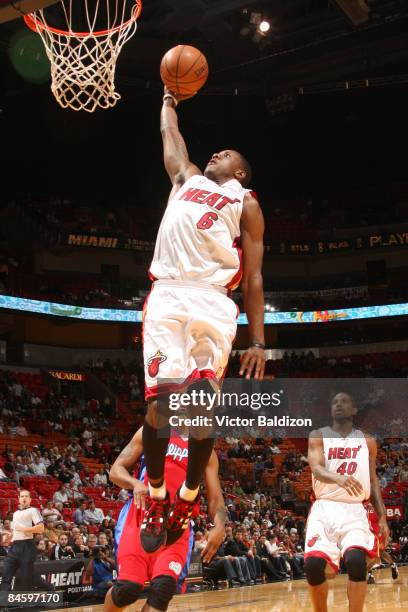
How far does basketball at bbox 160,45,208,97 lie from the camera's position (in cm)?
415

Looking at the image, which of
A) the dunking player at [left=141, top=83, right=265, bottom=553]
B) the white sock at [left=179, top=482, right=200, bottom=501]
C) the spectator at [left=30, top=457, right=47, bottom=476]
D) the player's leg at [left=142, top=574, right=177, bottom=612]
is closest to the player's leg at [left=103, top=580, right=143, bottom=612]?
the player's leg at [left=142, top=574, right=177, bottom=612]

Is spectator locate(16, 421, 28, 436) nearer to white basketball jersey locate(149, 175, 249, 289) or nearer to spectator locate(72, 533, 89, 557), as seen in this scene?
spectator locate(72, 533, 89, 557)

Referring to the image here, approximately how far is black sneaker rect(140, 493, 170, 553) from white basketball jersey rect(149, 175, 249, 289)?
107cm

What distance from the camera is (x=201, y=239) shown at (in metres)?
3.67

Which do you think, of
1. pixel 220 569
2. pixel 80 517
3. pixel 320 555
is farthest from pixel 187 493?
pixel 220 569

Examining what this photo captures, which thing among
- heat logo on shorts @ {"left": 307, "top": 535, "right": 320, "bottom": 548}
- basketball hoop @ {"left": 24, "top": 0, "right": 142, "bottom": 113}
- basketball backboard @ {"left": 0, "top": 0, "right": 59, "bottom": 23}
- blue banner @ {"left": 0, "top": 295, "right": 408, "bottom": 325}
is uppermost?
blue banner @ {"left": 0, "top": 295, "right": 408, "bottom": 325}

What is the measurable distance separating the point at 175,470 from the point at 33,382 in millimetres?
18924

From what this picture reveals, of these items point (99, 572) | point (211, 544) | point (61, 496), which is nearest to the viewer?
point (211, 544)

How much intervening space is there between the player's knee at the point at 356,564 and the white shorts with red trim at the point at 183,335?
280 cm

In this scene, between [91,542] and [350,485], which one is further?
[91,542]

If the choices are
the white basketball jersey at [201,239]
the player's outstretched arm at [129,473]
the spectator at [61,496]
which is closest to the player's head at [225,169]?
the white basketball jersey at [201,239]

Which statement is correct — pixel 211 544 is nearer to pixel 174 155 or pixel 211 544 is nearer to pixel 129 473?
pixel 129 473

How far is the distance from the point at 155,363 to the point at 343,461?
10.7 ft

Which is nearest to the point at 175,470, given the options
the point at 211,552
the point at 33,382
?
the point at 211,552
